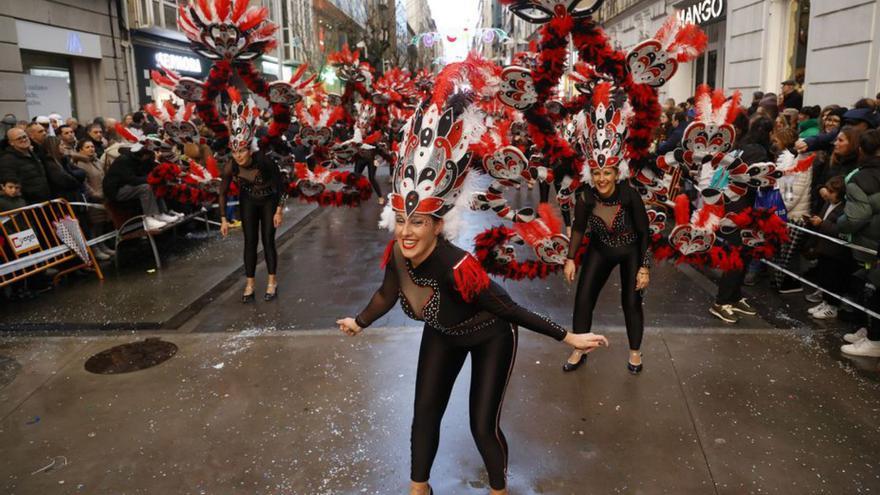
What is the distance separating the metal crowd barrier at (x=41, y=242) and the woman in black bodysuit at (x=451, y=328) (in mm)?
5780

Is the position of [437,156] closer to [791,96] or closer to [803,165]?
[803,165]

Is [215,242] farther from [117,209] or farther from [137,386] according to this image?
[137,386]

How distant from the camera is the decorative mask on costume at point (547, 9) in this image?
4.64 meters

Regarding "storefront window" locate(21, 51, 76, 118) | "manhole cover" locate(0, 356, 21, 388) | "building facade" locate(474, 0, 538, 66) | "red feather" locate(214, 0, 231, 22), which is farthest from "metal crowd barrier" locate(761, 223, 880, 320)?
"building facade" locate(474, 0, 538, 66)

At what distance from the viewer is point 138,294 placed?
24.1ft

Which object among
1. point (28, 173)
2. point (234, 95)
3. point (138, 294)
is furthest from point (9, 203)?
point (234, 95)

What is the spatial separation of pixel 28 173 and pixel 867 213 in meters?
8.76

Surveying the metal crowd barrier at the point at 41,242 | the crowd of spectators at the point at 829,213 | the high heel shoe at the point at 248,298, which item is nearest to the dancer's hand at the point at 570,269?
the crowd of spectators at the point at 829,213

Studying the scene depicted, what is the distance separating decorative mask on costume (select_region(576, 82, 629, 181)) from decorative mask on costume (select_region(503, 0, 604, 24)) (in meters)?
0.59

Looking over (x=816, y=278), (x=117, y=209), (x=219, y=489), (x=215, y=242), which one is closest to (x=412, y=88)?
(x=215, y=242)

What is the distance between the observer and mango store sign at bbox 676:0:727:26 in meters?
16.5

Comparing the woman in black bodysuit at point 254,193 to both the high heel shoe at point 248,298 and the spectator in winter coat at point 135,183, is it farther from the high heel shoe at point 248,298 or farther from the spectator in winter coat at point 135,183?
the spectator in winter coat at point 135,183

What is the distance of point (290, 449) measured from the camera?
398 cm

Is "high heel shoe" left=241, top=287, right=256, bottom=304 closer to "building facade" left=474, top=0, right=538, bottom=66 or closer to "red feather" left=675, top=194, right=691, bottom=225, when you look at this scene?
"red feather" left=675, top=194, right=691, bottom=225
